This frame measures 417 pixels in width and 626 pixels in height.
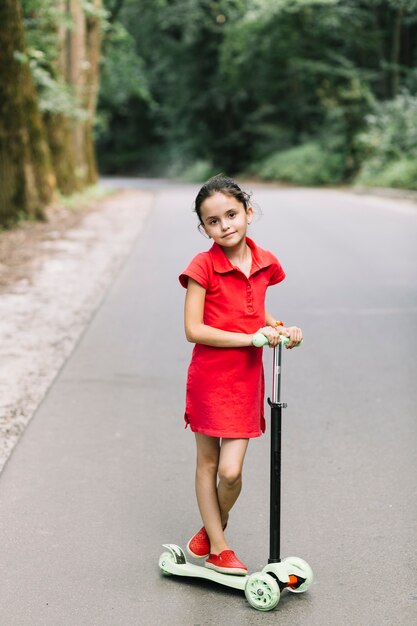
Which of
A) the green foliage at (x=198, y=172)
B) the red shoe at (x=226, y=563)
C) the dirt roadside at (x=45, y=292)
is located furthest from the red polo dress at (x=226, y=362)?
the green foliage at (x=198, y=172)

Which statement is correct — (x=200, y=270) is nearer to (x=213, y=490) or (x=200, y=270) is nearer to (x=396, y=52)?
(x=213, y=490)

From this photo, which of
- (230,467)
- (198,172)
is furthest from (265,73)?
(230,467)

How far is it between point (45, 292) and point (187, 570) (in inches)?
312

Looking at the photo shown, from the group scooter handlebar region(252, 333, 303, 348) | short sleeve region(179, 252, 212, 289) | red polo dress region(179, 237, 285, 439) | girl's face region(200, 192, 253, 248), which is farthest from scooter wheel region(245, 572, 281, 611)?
girl's face region(200, 192, 253, 248)

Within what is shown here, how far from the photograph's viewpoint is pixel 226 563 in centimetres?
381

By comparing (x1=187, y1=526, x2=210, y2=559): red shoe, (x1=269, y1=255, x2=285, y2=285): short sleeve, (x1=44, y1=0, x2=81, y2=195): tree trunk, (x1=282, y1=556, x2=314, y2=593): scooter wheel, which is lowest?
(x1=44, y1=0, x2=81, y2=195): tree trunk

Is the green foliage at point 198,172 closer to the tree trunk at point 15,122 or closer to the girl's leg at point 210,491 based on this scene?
the tree trunk at point 15,122

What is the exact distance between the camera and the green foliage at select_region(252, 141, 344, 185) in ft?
138

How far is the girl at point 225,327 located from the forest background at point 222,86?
48.8 feet

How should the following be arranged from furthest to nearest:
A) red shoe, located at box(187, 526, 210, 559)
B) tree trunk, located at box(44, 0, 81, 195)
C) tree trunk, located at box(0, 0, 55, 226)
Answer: tree trunk, located at box(44, 0, 81, 195) → tree trunk, located at box(0, 0, 55, 226) → red shoe, located at box(187, 526, 210, 559)

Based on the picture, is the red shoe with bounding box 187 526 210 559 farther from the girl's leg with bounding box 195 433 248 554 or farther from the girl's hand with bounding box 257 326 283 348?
the girl's hand with bounding box 257 326 283 348

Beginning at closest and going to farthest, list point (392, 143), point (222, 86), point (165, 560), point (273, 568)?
point (273, 568), point (165, 560), point (392, 143), point (222, 86)

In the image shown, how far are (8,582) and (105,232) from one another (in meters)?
16.2

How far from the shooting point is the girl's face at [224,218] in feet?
12.3
